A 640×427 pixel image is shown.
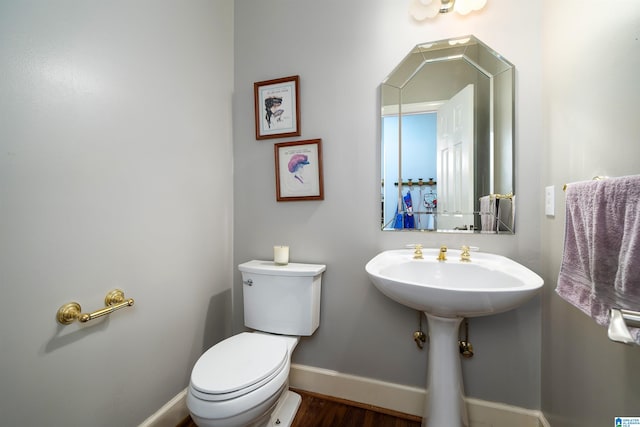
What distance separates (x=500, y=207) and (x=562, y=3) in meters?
0.81

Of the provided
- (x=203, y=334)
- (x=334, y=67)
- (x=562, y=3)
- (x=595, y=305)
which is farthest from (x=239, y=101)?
(x=595, y=305)

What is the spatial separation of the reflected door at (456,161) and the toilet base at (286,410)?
3.92 ft

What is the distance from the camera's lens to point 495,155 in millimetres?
1213

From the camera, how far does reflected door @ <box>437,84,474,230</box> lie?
1.25 meters

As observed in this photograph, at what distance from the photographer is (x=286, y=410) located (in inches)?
50.3

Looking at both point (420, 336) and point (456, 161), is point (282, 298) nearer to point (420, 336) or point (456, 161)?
point (420, 336)

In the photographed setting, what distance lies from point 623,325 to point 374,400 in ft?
Result: 3.95

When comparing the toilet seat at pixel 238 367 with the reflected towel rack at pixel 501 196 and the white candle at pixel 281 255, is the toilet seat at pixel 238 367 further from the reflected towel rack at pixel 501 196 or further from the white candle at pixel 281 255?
the reflected towel rack at pixel 501 196

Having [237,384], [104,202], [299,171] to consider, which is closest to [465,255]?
[299,171]

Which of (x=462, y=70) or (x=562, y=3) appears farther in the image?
(x=462, y=70)

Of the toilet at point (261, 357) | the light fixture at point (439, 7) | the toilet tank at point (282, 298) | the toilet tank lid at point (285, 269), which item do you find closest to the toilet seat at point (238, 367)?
the toilet at point (261, 357)

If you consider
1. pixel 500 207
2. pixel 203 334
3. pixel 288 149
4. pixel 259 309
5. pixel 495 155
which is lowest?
pixel 203 334

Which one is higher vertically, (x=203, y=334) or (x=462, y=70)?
(x=462, y=70)

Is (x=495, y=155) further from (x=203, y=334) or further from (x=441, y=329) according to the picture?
(x=203, y=334)
